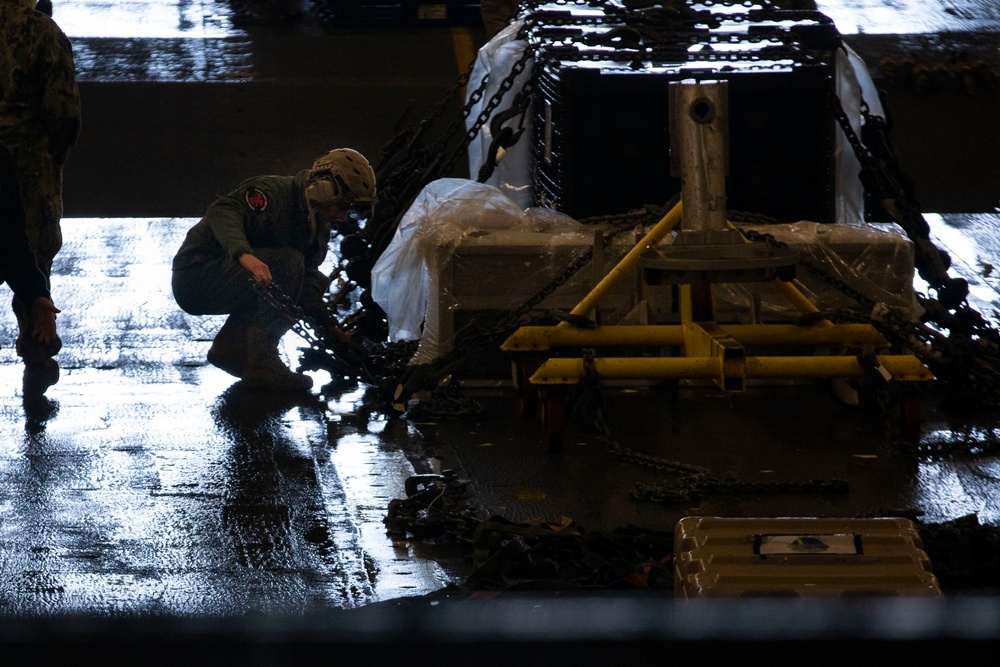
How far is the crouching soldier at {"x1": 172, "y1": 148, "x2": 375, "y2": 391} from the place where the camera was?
19.1 ft

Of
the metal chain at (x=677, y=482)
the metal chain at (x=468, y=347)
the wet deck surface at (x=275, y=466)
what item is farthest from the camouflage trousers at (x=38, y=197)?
the metal chain at (x=677, y=482)

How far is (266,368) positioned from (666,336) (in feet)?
5.86

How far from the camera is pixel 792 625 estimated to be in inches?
29.4

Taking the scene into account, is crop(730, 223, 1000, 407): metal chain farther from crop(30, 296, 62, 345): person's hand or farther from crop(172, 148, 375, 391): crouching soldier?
crop(30, 296, 62, 345): person's hand

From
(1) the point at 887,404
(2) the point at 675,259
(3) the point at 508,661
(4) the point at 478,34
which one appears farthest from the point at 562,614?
(4) the point at 478,34

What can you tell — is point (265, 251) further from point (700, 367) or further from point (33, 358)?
point (700, 367)

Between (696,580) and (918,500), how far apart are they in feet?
6.36

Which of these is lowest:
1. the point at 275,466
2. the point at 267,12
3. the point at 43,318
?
the point at 275,466

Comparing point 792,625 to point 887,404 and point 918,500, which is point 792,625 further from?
point 887,404

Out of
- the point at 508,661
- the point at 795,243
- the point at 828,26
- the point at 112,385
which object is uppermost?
the point at 508,661

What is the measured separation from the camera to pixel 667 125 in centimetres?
627

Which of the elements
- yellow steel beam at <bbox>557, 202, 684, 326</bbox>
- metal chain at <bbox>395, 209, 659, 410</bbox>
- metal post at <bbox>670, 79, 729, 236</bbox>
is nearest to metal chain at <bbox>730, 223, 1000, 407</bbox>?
yellow steel beam at <bbox>557, 202, 684, 326</bbox>

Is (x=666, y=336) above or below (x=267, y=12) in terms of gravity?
below

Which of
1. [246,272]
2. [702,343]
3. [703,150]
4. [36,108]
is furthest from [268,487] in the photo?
[36,108]
